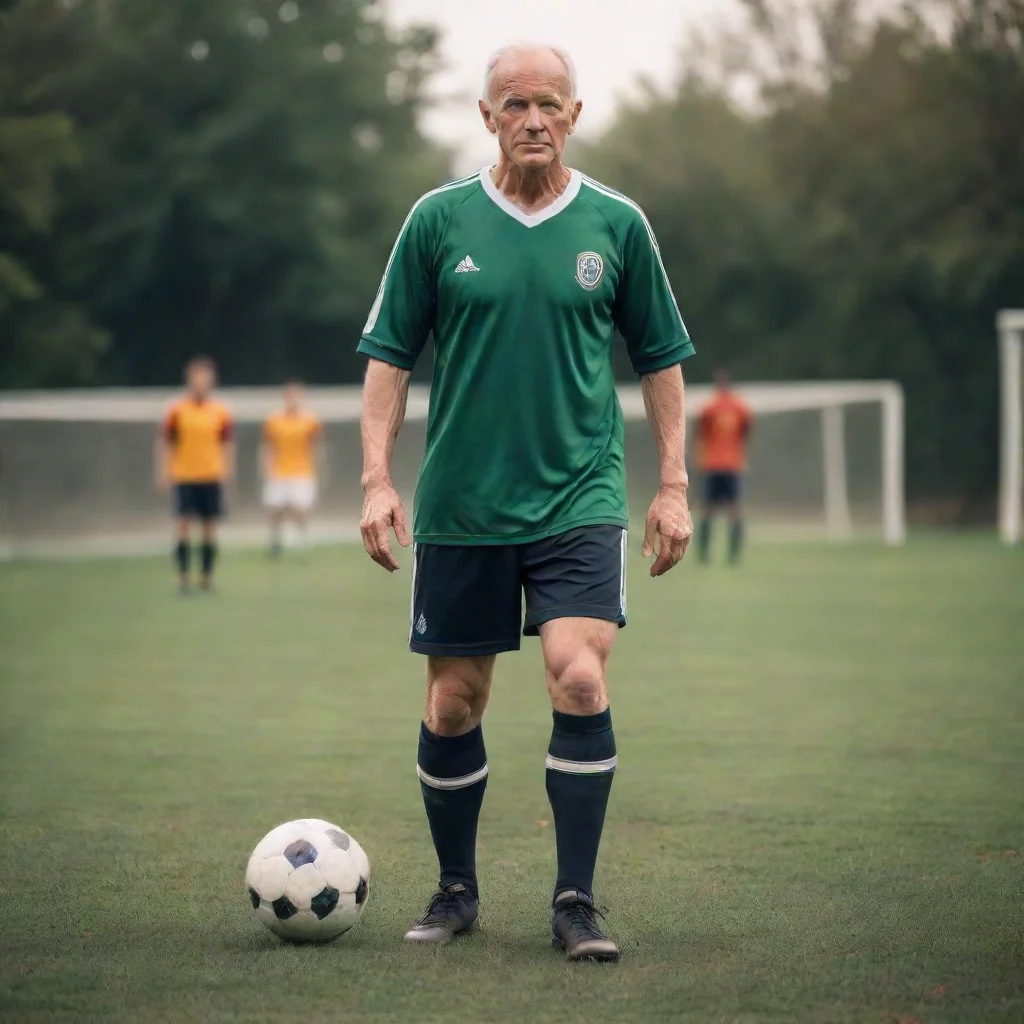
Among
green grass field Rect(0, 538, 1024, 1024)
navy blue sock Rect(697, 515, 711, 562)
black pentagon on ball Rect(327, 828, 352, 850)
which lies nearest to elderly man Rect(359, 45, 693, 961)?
black pentagon on ball Rect(327, 828, 352, 850)

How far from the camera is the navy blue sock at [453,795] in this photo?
445 centimetres

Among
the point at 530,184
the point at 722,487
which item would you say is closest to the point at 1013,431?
the point at 722,487

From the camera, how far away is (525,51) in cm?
420

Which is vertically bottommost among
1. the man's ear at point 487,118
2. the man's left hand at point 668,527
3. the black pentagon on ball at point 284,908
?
the black pentagon on ball at point 284,908

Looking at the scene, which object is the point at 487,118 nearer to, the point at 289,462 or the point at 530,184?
the point at 530,184

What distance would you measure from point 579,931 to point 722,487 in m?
15.5

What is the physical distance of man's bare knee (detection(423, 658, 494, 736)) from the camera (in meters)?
4.36

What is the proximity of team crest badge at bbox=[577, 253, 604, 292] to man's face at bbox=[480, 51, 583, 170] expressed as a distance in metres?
0.25

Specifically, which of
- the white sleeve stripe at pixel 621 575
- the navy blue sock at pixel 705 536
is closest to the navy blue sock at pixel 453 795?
the white sleeve stripe at pixel 621 575

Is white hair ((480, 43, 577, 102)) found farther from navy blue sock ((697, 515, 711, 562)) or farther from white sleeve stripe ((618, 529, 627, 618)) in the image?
navy blue sock ((697, 515, 711, 562))

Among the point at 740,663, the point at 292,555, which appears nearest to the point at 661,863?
the point at 740,663

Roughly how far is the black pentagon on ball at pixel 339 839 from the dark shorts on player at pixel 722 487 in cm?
1505

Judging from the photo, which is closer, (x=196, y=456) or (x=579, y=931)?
(x=579, y=931)

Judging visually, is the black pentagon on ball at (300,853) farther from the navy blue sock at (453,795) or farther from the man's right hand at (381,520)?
the man's right hand at (381,520)
